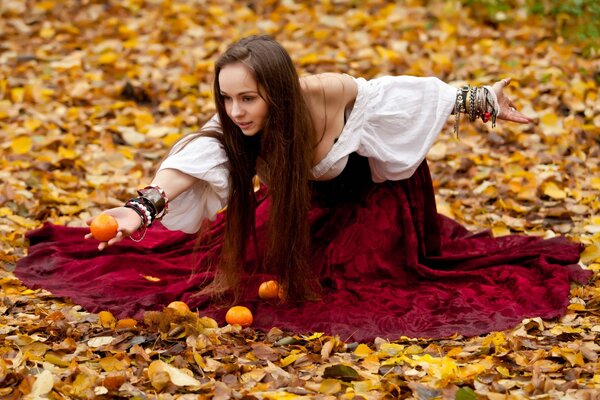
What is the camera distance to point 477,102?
12.4 ft

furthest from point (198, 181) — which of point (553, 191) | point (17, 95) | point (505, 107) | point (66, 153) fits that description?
point (17, 95)

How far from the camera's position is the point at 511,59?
6594 mm

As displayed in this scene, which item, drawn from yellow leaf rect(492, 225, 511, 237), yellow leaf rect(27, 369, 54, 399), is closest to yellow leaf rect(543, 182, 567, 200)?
yellow leaf rect(492, 225, 511, 237)

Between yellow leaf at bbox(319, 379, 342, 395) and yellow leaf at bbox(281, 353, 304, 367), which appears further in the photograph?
yellow leaf at bbox(281, 353, 304, 367)

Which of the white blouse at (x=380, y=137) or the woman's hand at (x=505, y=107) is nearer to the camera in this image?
the white blouse at (x=380, y=137)

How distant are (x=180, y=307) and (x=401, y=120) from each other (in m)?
1.22

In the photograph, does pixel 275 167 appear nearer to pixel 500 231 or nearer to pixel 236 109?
pixel 236 109

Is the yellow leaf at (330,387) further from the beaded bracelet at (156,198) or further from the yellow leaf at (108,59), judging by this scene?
the yellow leaf at (108,59)

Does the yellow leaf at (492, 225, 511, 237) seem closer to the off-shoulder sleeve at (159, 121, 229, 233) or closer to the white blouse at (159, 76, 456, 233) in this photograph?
the white blouse at (159, 76, 456, 233)

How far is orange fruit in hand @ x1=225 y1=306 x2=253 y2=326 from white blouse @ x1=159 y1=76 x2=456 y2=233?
1.26 feet

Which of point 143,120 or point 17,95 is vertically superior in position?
point 17,95

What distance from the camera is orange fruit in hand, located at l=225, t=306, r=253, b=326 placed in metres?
3.51

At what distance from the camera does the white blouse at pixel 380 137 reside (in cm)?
357

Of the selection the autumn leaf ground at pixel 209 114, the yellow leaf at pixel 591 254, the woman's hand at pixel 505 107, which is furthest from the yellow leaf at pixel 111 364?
the yellow leaf at pixel 591 254
